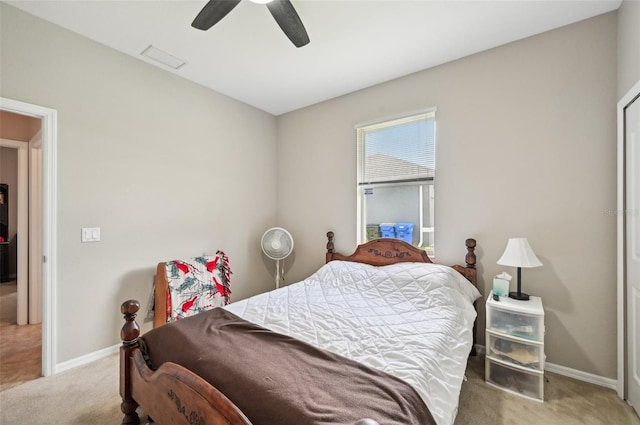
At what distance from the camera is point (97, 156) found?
2383mm

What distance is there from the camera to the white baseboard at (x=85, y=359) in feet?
7.22

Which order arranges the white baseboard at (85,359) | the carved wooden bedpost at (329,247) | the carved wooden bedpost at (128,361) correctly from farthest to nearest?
the carved wooden bedpost at (329,247), the white baseboard at (85,359), the carved wooden bedpost at (128,361)

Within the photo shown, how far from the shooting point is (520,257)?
2041 mm

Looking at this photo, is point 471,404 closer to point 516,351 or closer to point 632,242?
point 516,351

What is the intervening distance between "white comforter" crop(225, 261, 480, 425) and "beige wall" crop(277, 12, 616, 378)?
56 cm

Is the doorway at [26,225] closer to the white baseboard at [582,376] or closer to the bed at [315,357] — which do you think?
the bed at [315,357]

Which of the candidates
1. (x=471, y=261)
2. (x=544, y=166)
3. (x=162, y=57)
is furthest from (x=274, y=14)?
(x=471, y=261)

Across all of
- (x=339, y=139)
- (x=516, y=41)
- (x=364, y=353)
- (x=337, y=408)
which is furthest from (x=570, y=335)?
(x=339, y=139)

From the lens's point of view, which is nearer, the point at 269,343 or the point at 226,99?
the point at 269,343

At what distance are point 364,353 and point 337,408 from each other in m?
0.45

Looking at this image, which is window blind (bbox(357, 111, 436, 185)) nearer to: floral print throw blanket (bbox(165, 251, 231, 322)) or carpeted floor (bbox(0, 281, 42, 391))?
floral print throw blanket (bbox(165, 251, 231, 322))

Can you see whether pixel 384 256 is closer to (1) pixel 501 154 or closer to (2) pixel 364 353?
(1) pixel 501 154

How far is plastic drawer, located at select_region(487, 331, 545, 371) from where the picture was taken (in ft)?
6.11

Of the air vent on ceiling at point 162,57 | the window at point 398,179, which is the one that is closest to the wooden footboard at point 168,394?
the air vent on ceiling at point 162,57
